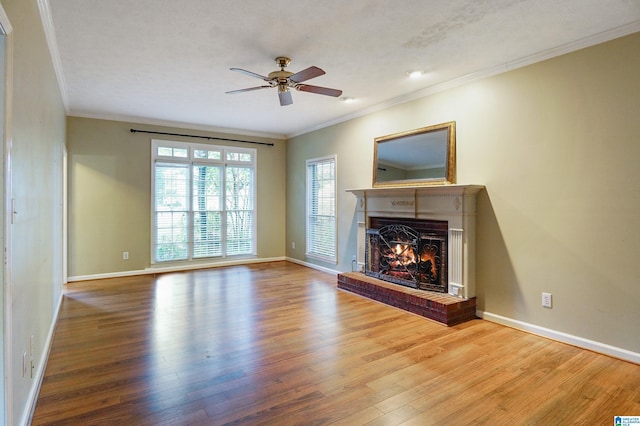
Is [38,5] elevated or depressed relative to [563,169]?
elevated

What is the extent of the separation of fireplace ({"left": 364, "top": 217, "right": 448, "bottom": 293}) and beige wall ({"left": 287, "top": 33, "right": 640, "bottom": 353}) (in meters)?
0.45

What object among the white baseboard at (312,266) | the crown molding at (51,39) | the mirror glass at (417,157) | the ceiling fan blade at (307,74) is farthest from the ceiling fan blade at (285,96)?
the white baseboard at (312,266)

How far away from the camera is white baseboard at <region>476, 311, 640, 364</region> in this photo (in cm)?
282

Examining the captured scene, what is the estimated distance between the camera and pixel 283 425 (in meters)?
1.97

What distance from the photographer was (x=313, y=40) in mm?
3125

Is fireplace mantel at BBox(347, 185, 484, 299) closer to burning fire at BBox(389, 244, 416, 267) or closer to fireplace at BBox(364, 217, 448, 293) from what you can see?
fireplace at BBox(364, 217, 448, 293)

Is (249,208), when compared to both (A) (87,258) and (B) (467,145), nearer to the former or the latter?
(A) (87,258)

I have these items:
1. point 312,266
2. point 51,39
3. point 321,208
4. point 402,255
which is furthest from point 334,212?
point 51,39

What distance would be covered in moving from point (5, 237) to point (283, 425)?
1730 mm

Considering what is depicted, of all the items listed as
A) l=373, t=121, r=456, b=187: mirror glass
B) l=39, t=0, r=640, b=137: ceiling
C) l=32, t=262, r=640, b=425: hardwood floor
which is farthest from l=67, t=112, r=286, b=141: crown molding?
l=32, t=262, r=640, b=425: hardwood floor

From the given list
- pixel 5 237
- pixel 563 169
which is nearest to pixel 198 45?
pixel 5 237

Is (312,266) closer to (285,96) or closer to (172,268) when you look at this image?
(172,268)

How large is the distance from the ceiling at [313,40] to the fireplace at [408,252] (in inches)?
69.7

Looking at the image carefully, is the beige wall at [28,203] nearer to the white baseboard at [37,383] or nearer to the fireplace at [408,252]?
the white baseboard at [37,383]
